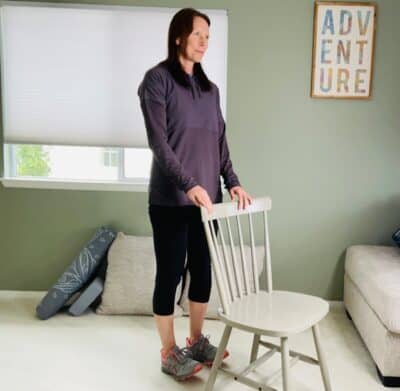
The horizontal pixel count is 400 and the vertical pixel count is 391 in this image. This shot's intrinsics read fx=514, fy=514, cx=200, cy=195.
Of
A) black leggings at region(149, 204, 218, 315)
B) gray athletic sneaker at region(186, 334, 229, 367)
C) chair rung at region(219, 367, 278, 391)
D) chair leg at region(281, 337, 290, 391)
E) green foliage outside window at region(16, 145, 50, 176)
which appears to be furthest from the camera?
green foliage outside window at region(16, 145, 50, 176)

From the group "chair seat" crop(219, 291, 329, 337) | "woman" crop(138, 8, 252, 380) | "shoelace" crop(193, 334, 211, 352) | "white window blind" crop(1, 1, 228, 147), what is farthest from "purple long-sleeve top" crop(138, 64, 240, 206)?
"white window blind" crop(1, 1, 228, 147)

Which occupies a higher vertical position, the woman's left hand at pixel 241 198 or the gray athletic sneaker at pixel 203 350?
the woman's left hand at pixel 241 198

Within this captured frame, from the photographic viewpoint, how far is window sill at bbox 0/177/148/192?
3.02 metres

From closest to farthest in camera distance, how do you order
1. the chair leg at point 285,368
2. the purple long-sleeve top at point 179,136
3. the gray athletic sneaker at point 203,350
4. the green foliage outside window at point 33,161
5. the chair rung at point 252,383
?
the chair leg at point 285,368
the chair rung at point 252,383
the purple long-sleeve top at point 179,136
the gray athletic sneaker at point 203,350
the green foliage outside window at point 33,161

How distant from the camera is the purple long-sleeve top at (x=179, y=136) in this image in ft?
6.47

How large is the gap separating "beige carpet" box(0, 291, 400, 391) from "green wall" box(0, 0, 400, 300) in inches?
13.8

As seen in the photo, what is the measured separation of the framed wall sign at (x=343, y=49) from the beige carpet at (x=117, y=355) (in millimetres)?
1305

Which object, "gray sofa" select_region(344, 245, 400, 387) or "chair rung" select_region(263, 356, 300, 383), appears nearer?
"chair rung" select_region(263, 356, 300, 383)

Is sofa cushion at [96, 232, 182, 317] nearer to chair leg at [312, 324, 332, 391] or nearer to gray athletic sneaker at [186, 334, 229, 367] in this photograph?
gray athletic sneaker at [186, 334, 229, 367]

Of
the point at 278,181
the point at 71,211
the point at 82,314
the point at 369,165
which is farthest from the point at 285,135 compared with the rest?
the point at 82,314

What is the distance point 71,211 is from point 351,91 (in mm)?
1774

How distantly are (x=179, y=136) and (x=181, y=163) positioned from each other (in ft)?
0.35

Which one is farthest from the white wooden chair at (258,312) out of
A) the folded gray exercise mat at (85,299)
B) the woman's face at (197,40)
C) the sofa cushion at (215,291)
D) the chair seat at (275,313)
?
the folded gray exercise mat at (85,299)

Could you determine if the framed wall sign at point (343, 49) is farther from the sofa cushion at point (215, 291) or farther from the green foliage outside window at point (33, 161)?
the green foliage outside window at point (33, 161)
